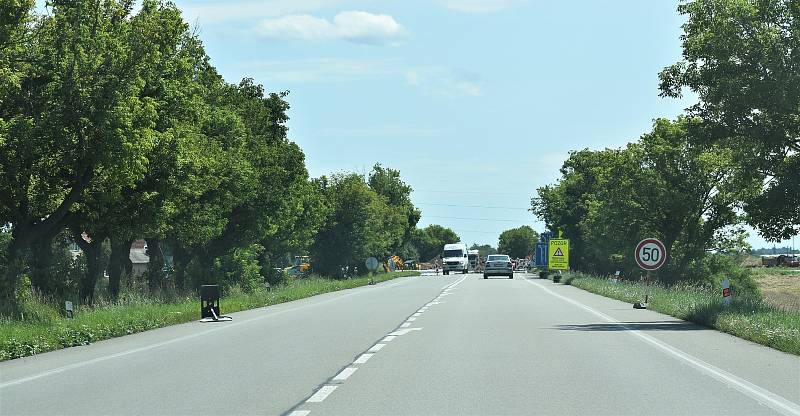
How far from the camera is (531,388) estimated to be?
11.1 meters

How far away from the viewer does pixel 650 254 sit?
28250 mm

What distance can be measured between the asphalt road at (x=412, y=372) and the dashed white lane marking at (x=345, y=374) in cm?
2

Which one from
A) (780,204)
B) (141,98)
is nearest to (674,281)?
(780,204)

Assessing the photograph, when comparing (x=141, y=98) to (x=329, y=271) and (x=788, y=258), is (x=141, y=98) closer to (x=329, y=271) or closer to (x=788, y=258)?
(x=329, y=271)

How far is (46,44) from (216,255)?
2306 centimetres

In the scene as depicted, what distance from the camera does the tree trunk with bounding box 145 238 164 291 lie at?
130ft

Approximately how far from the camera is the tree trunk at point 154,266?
39.8 metres

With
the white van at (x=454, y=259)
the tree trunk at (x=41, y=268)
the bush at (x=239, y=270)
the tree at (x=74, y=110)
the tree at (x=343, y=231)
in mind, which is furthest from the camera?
the white van at (x=454, y=259)

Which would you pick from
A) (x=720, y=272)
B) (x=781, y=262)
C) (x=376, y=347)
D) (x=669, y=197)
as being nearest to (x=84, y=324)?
(x=376, y=347)

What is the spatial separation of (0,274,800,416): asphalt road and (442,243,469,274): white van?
3089 inches

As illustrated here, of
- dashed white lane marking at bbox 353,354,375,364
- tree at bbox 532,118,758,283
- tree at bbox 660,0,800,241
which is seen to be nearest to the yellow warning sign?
tree at bbox 532,118,758,283

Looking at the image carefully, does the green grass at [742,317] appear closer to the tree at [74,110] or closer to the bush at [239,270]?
the tree at [74,110]

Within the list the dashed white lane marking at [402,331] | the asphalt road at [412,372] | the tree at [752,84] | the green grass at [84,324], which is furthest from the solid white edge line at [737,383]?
the green grass at [84,324]

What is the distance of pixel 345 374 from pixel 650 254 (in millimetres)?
17584
